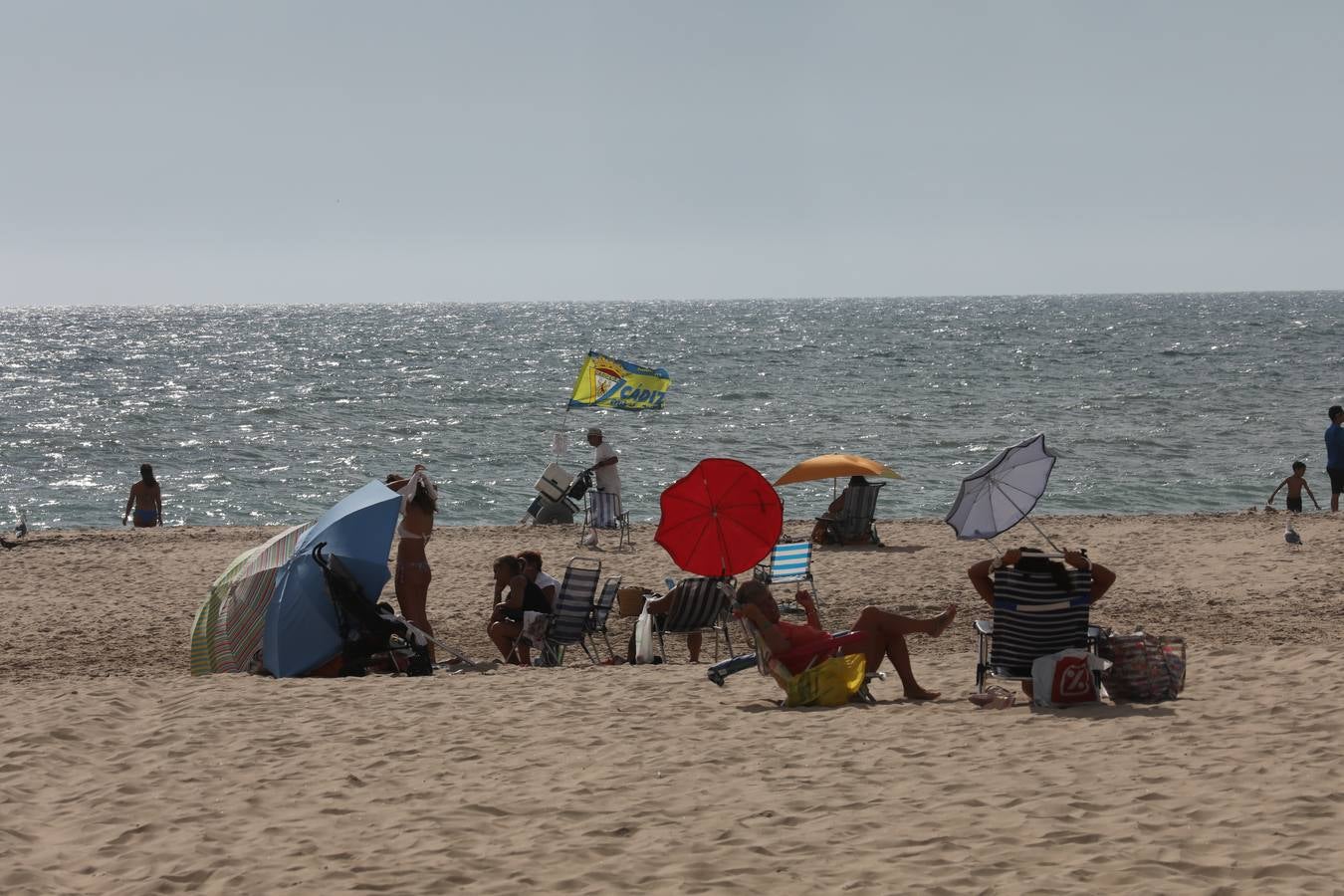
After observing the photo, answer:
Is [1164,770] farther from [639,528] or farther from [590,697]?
[639,528]

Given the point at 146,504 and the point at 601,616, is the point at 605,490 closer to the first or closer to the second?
the point at 601,616

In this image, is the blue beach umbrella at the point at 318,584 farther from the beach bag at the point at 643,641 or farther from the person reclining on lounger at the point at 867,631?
the person reclining on lounger at the point at 867,631

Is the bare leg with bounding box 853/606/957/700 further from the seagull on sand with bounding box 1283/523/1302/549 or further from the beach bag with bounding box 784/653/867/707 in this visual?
the seagull on sand with bounding box 1283/523/1302/549

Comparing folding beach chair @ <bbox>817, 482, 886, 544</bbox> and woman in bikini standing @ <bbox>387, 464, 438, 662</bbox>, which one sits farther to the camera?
folding beach chair @ <bbox>817, 482, 886, 544</bbox>

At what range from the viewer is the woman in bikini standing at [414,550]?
32.6ft

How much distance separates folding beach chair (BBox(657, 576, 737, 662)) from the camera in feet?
31.7

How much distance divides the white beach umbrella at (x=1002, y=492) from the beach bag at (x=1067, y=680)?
204cm

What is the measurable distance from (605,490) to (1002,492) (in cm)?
708

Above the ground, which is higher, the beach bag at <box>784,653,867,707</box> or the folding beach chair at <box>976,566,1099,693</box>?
the folding beach chair at <box>976,566,1099,693</box>

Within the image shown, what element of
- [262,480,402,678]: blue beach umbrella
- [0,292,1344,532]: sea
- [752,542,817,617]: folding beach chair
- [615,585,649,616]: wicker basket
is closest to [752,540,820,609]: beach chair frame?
[752,542,817,617]: folding beach chair

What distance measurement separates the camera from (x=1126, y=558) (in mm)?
13859

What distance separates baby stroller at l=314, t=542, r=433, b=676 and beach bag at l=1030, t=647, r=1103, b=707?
4.05 meters

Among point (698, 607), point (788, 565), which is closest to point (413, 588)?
point (698, 607)

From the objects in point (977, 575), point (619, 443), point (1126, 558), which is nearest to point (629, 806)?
point (977, 575)
